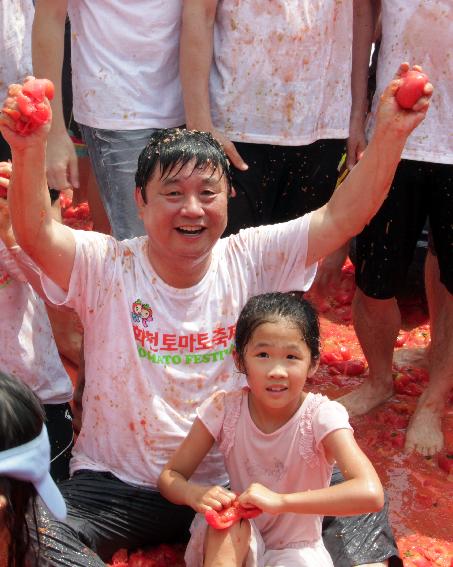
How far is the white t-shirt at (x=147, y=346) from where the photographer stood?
11.0ft

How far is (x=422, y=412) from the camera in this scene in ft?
14.9

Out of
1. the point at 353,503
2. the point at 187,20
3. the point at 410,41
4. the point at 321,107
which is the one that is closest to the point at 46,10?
the point at 187,20

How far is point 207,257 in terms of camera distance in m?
3.42

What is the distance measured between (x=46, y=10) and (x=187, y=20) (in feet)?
1.92

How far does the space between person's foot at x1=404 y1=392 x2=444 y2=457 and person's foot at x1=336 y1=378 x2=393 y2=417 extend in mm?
226

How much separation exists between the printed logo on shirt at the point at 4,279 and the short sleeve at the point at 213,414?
89 centimetres

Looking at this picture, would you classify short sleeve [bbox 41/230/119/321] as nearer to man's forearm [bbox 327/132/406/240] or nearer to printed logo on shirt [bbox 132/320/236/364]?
printed logo on shirt [bbox 132/320/236/364]

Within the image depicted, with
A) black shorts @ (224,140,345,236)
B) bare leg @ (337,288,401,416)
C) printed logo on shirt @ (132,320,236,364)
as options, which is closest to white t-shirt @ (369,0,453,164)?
black shorts @ (224,140,345,236)

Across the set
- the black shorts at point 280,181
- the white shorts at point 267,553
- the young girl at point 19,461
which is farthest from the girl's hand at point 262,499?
the black shorts at point 280,181

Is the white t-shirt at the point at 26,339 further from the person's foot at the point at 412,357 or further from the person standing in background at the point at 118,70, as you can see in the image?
the person's foot at the point at 412,357

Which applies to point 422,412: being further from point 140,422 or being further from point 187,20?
point 187,20

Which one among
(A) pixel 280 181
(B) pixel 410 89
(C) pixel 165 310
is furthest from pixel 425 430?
(B) pixel 410 89

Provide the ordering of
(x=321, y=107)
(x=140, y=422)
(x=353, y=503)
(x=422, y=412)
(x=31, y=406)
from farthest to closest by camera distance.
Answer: (x=422, y=412) → (x=321, y=107) → (x=140, y=422) → (x=353, y=503) → (x=31, y=406)

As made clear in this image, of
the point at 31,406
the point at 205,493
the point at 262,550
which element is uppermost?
the point at 31,406
